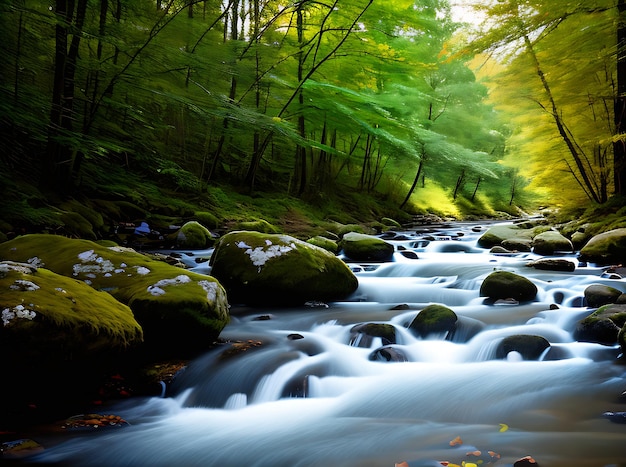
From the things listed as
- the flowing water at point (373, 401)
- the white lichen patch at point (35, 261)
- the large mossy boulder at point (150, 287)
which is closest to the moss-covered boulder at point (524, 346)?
the flowing water at point (373, 401)

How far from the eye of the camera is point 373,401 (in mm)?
3320

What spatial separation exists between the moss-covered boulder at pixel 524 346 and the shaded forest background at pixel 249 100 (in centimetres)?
299

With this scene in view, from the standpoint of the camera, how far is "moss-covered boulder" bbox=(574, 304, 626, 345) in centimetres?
397

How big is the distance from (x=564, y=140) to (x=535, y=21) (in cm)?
367

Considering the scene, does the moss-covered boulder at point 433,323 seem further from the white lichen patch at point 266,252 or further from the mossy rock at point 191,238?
the mossy rock at point 191,238

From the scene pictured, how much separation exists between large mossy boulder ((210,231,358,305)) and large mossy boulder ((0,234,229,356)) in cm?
144

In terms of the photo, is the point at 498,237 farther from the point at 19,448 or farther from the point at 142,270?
the point at 19,448

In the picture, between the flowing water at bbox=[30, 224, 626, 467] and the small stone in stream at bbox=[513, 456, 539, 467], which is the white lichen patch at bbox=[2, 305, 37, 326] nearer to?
the flowing water at bbox=[30, 224, 626, 467]

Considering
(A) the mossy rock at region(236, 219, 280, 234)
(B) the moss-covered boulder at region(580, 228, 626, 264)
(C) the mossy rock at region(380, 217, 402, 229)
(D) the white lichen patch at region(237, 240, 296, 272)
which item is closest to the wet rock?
(B) the moss-covered boulder at region(580, 228, 626, 264)

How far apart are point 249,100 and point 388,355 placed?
1063 cm

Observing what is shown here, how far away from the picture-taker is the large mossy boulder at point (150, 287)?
352 centimetres

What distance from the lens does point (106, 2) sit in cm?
734

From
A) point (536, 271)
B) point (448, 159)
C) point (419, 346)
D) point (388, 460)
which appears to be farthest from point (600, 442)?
point (448, 159)

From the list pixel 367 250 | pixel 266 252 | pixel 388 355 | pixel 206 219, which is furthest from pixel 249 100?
pixel 388 355
